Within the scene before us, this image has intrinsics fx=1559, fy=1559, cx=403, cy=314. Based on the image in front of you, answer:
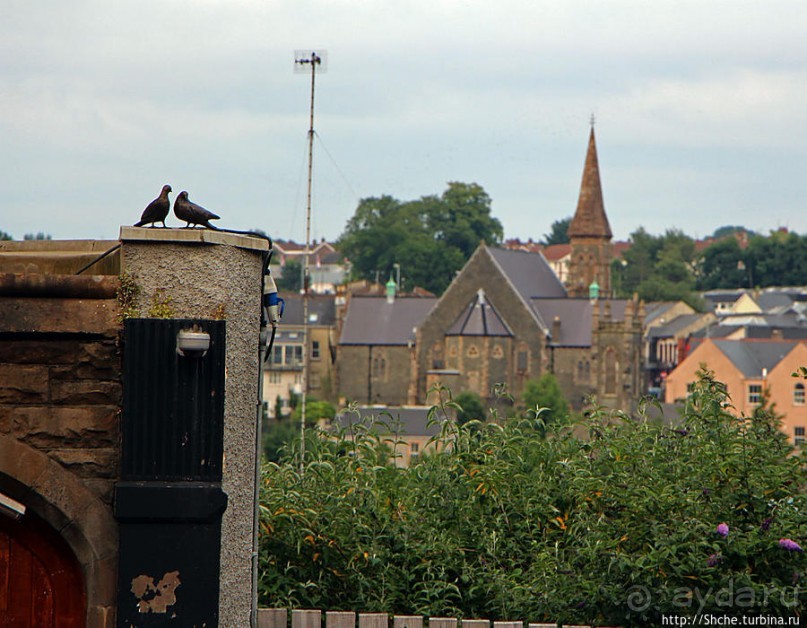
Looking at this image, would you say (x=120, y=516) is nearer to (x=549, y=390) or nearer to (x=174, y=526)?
(x=174, y=526)

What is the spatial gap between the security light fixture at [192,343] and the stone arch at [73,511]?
0.76m

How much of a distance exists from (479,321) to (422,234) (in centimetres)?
5965

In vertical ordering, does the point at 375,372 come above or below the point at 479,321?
below

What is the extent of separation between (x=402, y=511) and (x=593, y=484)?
124 centimetres

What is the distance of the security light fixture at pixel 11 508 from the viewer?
271 inches

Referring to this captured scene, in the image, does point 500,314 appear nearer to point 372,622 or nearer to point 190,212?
point 372,622

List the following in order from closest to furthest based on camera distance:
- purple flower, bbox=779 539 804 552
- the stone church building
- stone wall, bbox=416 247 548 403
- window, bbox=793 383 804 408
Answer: purple flower, bbox=779 539 804 552 → window, bbox=793 383 804 408 → the stone church building → stone wall, bbox=416 247 548 403

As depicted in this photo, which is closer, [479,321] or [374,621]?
[374,621]

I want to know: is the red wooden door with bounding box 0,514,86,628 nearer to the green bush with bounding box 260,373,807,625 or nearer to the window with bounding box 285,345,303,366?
the green bush with bounding box 260,373,807,625

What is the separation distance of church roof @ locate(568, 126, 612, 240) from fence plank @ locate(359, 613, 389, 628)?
120906 millimetres

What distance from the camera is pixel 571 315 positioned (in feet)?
385

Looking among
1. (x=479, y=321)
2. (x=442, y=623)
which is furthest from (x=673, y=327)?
(x=442, y=623)

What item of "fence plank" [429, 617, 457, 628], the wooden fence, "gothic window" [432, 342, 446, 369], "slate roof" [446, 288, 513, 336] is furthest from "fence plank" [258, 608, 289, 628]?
"gothic window" [432, 342, 446, 369]

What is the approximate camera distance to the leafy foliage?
162750 mm
